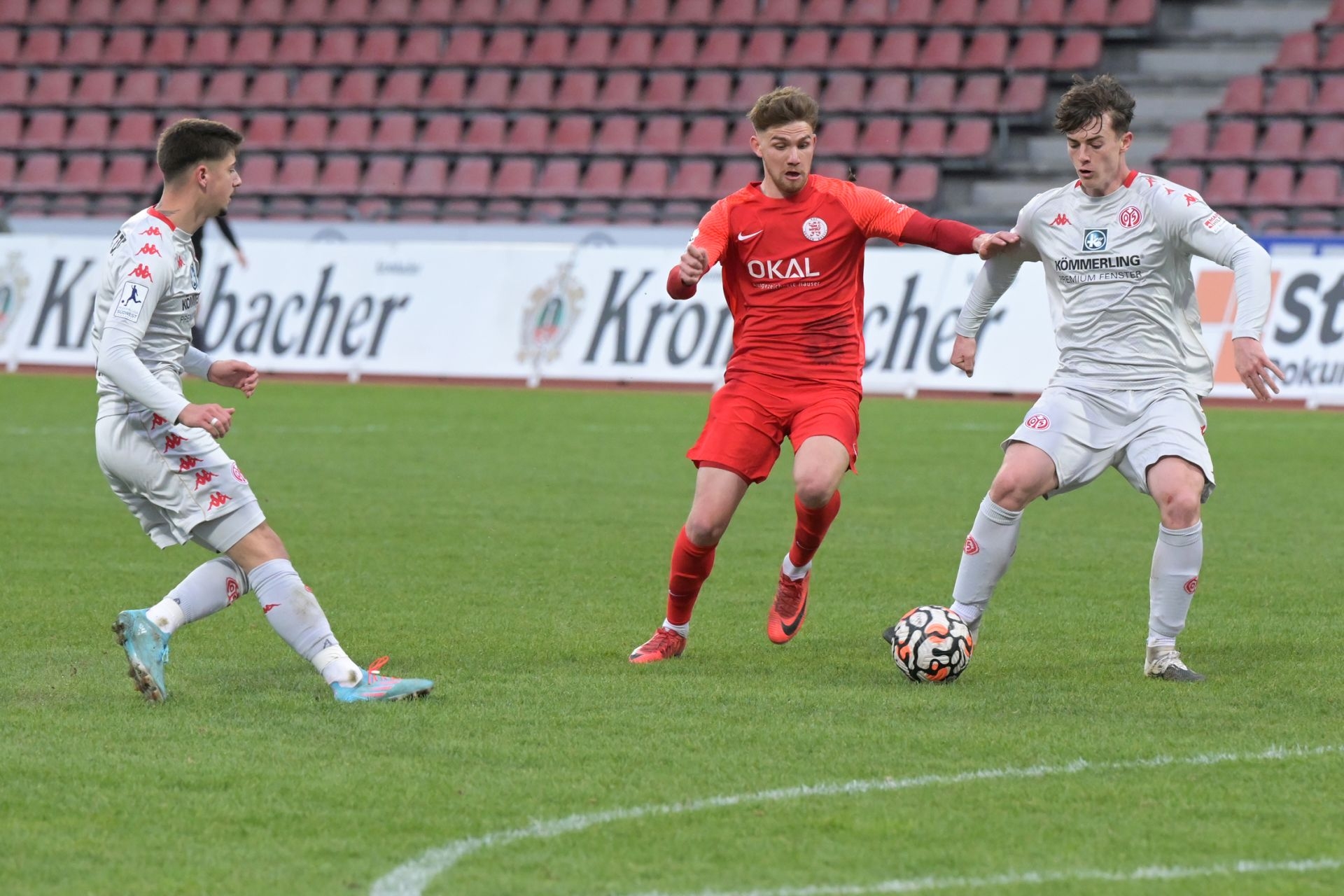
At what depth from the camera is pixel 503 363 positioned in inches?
776

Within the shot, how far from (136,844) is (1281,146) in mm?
20406

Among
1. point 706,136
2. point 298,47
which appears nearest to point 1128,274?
point 706,136

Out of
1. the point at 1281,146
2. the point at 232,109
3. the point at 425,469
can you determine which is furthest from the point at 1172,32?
the point at 425,469

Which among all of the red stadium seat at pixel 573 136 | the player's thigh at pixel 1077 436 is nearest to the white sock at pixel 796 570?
the player's thigh at pixel 1077 436

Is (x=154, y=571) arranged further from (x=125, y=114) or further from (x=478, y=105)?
(x=125, y=114)

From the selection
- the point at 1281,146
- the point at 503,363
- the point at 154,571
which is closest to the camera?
the point at 154,571

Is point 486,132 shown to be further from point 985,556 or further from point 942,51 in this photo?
point 985,556

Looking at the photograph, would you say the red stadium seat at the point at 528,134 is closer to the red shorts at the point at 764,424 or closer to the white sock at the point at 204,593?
the red shorts at the point at 764,424

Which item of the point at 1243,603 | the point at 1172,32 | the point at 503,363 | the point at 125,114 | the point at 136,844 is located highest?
the point at 1172,32

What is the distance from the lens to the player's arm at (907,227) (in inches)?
253

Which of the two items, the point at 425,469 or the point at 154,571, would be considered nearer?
the point at 154,571

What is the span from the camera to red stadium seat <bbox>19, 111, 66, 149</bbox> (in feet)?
88.8

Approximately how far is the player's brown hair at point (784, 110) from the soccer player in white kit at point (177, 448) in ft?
5.76

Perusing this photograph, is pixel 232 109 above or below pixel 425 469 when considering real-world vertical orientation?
above
